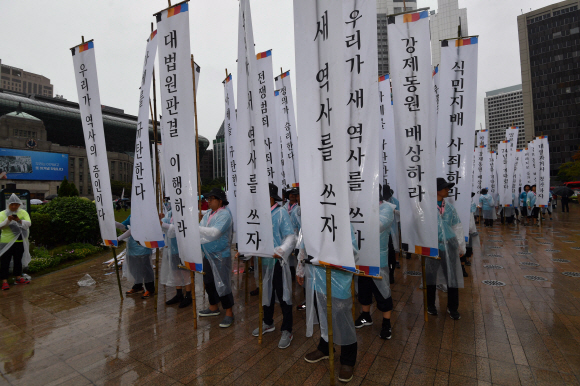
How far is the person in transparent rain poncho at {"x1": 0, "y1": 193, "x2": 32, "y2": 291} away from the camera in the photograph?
6.65 meters

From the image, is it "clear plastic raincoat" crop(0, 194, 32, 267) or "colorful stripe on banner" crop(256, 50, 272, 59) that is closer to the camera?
"clear plastic raincoat" crop(0, 194, 32, 267)

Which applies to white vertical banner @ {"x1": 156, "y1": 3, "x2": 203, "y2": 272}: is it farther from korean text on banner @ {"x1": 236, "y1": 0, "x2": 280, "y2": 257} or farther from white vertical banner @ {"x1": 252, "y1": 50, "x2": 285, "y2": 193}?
white vertical banner @ {"x1": 252, "y1": 50, "x2": 285, "y2": 193}

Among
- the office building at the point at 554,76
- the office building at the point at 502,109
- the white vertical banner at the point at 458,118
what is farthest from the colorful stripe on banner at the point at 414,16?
the office building at the point at 502,109

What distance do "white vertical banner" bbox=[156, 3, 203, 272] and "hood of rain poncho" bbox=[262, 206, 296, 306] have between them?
0.97 m

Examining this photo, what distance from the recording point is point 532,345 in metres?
3.61

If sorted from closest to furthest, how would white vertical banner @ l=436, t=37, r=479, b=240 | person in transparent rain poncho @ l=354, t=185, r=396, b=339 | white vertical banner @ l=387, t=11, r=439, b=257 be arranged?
1. person in transparent rain poncho @ l=354, t=185, r=396, b=339
2. white vertical banner @ l=387, t=11, r=439, b=257
3. white vertical banner @ l=436, t=37, r=479, b=240

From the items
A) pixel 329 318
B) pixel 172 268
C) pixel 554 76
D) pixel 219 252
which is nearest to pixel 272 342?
pixel 329 318

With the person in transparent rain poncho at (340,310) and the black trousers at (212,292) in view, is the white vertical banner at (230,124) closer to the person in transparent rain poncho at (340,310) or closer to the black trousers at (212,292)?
the black trousers at (212,292)

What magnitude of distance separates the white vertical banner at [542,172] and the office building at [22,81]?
5913 inches

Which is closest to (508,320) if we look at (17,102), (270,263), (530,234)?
(270,263)

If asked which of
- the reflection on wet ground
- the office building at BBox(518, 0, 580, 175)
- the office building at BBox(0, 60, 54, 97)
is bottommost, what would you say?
the reflection on wet ground

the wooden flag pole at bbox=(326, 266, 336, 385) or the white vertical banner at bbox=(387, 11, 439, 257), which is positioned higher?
the white vertical banner at bbox=(387, 11, 439, 257)

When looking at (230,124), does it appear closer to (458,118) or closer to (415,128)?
(415,128)

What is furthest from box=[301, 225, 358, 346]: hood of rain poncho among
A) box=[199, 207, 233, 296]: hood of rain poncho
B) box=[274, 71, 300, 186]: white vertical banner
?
box=[274, 71, 300, 186]: white vertical banner
